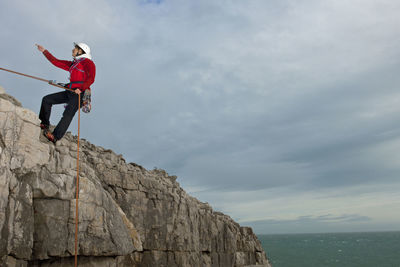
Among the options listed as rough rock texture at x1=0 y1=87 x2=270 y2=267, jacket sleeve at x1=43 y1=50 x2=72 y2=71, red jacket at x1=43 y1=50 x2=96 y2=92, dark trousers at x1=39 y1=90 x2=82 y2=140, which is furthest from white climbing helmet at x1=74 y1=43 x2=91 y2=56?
rough rock texture at x1=0 y1=87 x2=270 y2=267

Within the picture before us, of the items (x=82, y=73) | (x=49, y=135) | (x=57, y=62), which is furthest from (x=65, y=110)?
(x=57, y=62)

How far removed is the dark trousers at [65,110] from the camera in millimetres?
9906

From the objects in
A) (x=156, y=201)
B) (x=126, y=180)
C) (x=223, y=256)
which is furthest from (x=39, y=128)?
(x=223, y=256)

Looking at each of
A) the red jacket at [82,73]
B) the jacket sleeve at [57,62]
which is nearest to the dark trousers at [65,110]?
the red jacket at [82,73]

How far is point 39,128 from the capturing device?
30.0 ft

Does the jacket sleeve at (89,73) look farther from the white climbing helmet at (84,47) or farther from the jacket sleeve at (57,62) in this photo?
the jacket sleeve at (57,62)

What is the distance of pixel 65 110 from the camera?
1005 centimetres

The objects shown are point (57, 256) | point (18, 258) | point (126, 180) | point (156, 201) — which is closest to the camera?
point (18, 258)

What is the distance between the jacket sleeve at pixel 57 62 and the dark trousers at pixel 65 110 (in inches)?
34.1

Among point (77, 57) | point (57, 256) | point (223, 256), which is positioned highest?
point (77, 57)

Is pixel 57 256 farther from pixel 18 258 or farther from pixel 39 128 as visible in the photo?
pixel 39 128

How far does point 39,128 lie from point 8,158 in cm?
128

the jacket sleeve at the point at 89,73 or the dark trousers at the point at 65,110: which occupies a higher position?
the jacket sleeve at the point at 89,73

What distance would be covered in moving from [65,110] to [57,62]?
5.20 ft
